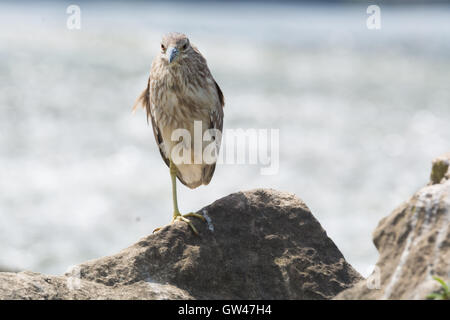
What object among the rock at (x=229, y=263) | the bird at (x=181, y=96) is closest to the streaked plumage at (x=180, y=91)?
the bird at (x=181, y=96)

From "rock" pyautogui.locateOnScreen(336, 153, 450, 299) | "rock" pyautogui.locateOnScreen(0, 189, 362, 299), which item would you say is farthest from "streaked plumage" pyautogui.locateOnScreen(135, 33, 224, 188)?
"rock" pyautogui.locateOnScreen(336, 153, 450, 299)

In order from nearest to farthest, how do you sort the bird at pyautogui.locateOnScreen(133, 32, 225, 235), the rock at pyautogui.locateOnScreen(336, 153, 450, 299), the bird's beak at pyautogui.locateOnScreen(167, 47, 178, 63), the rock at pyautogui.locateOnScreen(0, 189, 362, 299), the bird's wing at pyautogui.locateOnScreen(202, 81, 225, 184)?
the rock at pyautogui.locateOnScreen(336, 153, 450, 299), the rock at pyautogui.locateOnScreen(0, 189, 362, 299), the bird's beak at pyautogui.locateOnScreen(167, 47, 178, 63), the bird at pyautogui.locateOnScreen(133, 32, 225, 235), the bird's wing at pyautogui.locateOnScreen(202, 81, 225, 184)

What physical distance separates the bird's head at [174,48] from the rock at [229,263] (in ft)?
4.12

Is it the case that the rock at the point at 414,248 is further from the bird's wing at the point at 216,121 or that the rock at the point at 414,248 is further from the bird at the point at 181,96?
the bird's wing at the point at 216,121

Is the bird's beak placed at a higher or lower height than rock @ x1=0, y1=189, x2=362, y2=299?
higher


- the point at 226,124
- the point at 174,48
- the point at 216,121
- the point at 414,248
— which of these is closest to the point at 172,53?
the point at 174,48

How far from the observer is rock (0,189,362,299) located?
173 inches

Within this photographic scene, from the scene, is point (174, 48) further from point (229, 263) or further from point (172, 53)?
point (229, 263)

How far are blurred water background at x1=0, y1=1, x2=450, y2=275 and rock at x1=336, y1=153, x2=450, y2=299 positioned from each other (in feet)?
25.0

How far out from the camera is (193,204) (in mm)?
13320

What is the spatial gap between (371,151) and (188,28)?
43.9ft

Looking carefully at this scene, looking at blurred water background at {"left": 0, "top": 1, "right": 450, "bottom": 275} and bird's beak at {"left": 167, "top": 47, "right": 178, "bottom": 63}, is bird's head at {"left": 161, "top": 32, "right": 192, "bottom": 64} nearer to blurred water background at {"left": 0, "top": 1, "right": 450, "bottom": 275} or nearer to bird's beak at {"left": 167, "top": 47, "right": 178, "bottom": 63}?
bird's beak at {"left": 167, "top": 47, "right": 178, "bottom": 63}

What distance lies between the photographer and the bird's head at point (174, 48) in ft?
17.0

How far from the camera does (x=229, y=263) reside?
464 centimetres
